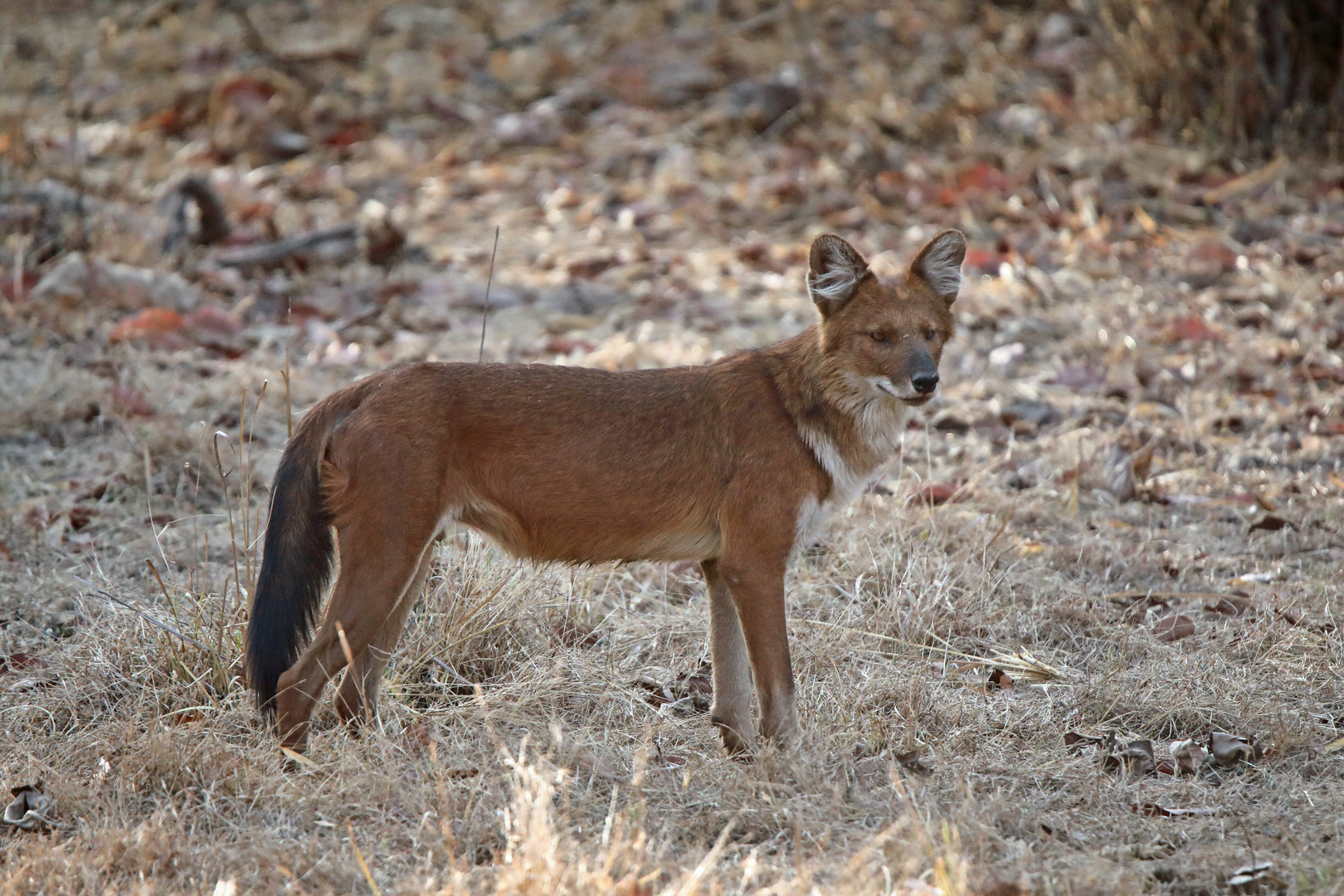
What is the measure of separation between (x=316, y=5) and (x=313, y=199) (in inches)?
202

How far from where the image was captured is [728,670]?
4.23m

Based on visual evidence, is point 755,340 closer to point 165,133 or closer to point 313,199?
point 313,199

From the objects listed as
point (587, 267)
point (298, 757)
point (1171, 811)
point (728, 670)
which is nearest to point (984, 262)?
point (587, 267)

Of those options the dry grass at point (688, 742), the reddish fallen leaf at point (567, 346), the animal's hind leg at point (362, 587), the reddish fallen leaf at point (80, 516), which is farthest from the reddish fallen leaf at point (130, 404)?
the animal's hind leg at point (362, 587)

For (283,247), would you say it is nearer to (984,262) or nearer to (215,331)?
(215,331)

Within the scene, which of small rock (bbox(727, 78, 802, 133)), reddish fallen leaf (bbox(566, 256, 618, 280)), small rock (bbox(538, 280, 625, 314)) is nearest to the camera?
small rock (bbox(538, 280, 625, 314))

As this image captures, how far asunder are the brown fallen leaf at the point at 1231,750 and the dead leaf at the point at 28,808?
10.6 feet

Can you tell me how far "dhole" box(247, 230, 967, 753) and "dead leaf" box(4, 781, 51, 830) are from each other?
0.61 m

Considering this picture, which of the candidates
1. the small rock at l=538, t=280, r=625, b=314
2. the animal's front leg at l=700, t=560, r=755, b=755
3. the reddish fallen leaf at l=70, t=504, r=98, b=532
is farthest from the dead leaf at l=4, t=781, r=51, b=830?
the small rock at l=538, t=280, r=625, b=314

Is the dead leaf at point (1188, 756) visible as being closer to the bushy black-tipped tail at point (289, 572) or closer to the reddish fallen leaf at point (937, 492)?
the reddish fallen leaf at point (937, 492)

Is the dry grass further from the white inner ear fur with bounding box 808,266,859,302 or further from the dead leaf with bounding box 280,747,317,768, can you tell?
the white inner ear fur with bounding box 808,266,859,302

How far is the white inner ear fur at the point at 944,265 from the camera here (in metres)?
4.45

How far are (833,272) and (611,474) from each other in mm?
996

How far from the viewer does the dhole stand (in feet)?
12.5
